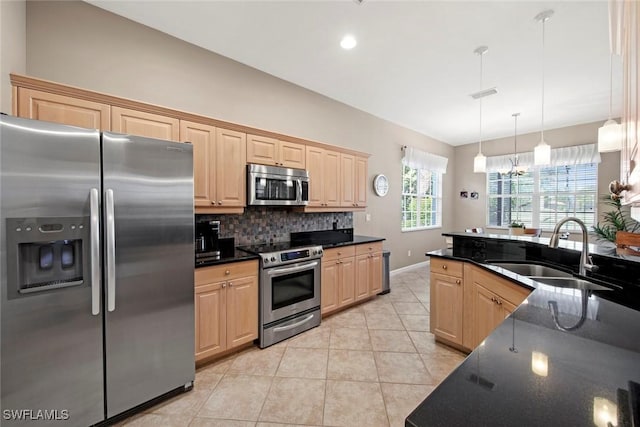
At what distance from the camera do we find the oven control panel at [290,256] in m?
2.57

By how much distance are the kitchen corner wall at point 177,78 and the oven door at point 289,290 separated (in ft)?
5.75

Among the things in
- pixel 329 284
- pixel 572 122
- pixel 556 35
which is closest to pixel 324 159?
pixel 329 284

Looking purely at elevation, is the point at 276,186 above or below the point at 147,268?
above

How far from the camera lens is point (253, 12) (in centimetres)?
230

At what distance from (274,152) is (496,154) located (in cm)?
591

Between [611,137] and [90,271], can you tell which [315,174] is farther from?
[611,137]

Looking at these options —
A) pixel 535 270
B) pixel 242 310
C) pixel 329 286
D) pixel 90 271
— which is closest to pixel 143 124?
pixel 90 271

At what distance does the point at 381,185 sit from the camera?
4.91 m

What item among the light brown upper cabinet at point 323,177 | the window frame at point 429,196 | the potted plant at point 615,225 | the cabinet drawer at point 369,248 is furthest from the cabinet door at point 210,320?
the potted plant at point 615,225

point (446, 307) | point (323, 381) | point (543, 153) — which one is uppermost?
point (543, 153)

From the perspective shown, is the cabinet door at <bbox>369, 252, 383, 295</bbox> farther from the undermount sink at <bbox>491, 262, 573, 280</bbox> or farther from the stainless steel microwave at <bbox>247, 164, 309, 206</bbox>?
the undermount sink at <bbox>491, 262, 573, 280</bbox>

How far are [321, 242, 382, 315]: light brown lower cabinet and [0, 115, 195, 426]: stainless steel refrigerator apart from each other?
1.63m

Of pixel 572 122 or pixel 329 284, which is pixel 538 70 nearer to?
pixel 572 122

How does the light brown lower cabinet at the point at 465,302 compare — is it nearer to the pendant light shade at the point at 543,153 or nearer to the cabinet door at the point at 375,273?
the cabinet door at the point at 375,273
